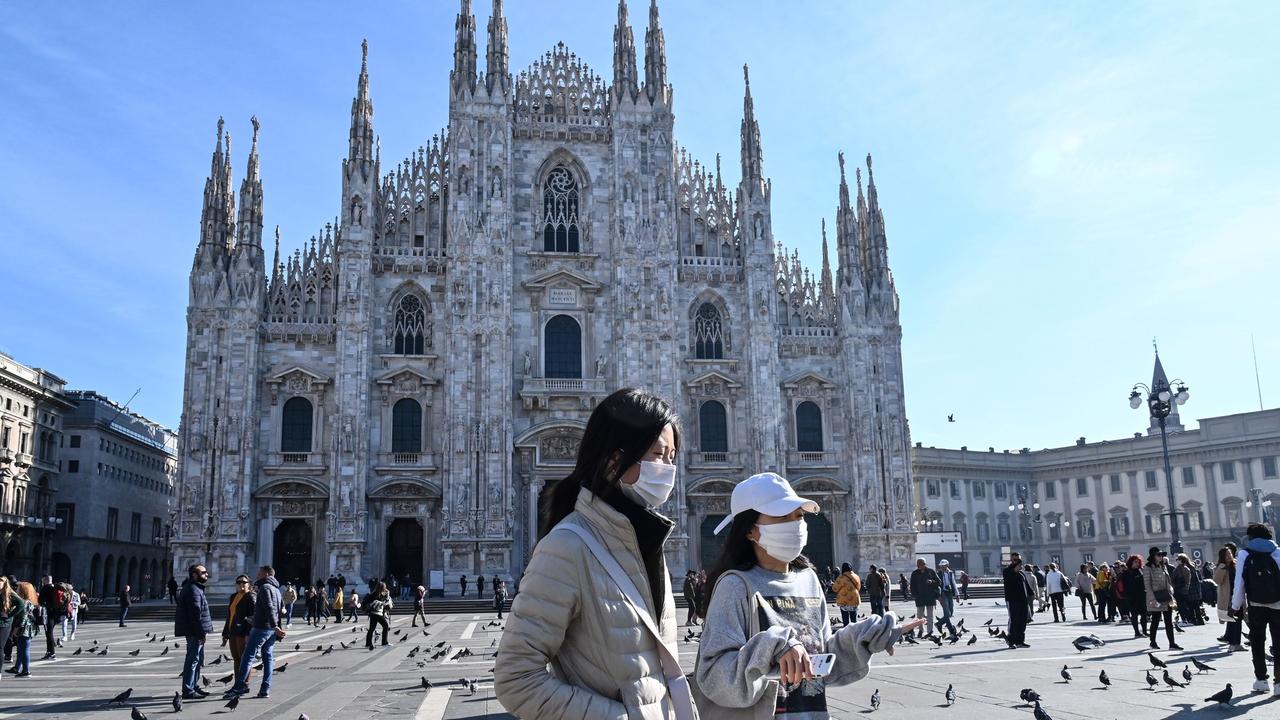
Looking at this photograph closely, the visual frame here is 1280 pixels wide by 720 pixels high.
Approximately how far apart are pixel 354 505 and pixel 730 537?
35.3 m

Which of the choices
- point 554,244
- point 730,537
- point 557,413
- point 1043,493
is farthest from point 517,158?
point 1043,493

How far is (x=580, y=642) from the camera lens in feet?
11.1

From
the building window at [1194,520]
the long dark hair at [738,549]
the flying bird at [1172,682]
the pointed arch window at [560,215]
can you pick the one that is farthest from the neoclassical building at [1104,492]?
the long dark hair at [738,549]

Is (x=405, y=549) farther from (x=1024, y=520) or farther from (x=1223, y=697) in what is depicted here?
(x=1024, y=520)

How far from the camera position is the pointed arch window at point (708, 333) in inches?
1686

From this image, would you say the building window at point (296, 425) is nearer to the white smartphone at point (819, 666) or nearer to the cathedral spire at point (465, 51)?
the cathedral spire at point (465, 51)

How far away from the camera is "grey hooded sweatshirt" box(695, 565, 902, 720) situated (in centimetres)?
411

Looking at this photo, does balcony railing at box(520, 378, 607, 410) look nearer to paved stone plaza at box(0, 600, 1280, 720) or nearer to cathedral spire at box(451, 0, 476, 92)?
cathedral spire at box(451, 0, 476, 92)

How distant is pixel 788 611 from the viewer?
4.68 meters

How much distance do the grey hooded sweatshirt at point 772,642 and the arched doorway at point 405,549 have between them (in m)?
36.2

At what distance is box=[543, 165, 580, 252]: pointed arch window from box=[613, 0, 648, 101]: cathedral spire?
432 centimetres

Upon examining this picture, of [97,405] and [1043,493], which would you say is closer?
[97,405]

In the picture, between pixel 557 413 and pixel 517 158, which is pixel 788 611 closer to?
pixel 557 413

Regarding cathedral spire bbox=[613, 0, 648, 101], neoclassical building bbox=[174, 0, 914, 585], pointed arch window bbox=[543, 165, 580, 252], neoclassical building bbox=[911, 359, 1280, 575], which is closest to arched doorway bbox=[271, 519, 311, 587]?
neoclassical building bbox=[174, 0, 914, 585]
